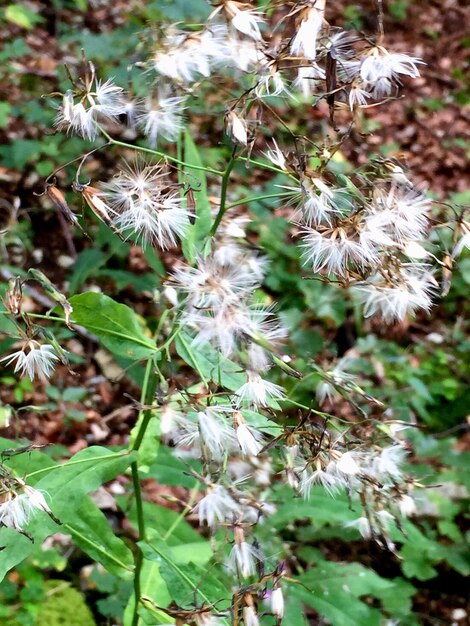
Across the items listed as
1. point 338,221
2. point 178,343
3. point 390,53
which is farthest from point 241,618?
point 390,53

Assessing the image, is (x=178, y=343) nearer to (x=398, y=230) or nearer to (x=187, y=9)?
(x=398, y=230)

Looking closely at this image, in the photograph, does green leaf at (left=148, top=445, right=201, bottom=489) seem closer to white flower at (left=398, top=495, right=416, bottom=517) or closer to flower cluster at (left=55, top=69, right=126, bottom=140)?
white flower at (left=398, top=495, right=416, bottom=517)

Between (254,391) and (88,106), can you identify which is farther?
(88,106)

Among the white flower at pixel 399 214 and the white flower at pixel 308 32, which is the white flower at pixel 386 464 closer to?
the white flower at pixel 399 214

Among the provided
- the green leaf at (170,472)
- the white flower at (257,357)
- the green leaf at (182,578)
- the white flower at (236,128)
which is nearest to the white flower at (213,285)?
the white flower at (257,357)

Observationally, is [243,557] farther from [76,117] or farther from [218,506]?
[76,117]

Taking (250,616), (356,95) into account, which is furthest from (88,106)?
(250,616)

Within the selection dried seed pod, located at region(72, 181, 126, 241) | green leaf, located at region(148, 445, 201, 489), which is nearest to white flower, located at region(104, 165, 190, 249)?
dried seed pod, located at region(72, 181, 126, 241)

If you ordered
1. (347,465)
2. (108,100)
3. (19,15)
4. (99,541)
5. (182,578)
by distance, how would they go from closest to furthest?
(347,465) → (108,100) → (182,578) → (99,541) → (19,15)
